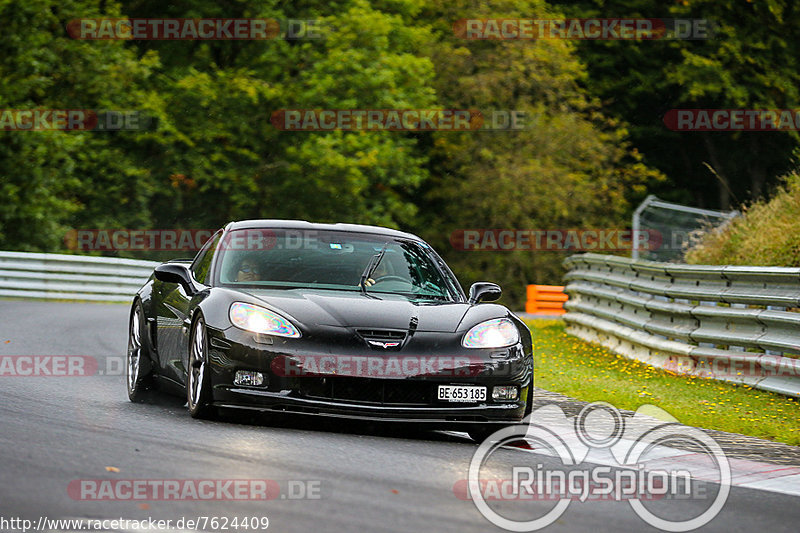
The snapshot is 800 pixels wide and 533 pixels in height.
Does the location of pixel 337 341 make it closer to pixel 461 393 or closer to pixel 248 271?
pixel 461 393

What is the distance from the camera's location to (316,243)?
9734 millimetres

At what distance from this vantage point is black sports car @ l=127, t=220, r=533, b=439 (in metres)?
8.09

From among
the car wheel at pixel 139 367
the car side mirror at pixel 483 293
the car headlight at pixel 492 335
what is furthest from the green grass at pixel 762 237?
the car wheel at pixel 139 367

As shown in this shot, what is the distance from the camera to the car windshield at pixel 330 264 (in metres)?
9.30

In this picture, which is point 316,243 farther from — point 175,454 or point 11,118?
point 11,118

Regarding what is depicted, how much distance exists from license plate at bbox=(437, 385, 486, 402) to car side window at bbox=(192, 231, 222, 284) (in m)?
2.19

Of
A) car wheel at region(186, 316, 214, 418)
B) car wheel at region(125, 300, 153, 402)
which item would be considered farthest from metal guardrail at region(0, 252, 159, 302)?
car wheel at region(186, 316, 214, 418)

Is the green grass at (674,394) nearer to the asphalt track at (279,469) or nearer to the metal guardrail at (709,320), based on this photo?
the metal guardrail at (709,320)

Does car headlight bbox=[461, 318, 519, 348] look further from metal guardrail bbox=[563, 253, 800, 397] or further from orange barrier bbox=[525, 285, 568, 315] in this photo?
orange barrier bbox=[525, 285, 568, 315]

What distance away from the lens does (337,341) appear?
8109 mm

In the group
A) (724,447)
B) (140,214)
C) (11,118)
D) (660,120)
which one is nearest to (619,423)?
(724,447)

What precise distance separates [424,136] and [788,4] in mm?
13483

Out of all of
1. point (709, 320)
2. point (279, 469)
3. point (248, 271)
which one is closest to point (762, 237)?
point (709, 320)

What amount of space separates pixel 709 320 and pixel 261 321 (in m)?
6.57
